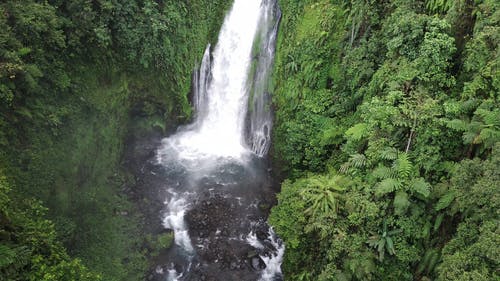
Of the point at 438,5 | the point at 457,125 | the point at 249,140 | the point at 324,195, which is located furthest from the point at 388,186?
the point at 249,140

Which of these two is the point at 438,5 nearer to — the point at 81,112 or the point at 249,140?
the point at 249,140

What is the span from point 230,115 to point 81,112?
7401 mm

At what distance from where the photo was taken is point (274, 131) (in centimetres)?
1627

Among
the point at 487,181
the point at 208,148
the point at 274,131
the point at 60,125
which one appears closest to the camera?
the point at 487,181

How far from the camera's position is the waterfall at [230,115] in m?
16.4

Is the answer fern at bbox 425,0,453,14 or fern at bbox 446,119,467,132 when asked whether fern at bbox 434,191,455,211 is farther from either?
fern at bbox 425,0,453,14

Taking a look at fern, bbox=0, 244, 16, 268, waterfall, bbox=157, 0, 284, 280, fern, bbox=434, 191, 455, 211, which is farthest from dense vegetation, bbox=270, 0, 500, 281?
A: fern, bbox=0, 244, 16, 268

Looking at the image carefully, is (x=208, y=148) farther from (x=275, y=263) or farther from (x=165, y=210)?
(x=275, y=263)

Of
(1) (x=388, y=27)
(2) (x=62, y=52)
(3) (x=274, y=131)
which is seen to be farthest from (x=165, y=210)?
(1) (x=388, y=27)

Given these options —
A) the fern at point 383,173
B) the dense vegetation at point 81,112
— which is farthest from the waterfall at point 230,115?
the fern at point 383,173

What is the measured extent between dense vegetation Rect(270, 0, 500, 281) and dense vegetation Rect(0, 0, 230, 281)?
6483 mm

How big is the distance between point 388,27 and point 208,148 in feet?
34.4

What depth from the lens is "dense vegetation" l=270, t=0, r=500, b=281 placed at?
7.86 metres

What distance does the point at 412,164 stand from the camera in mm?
9344
